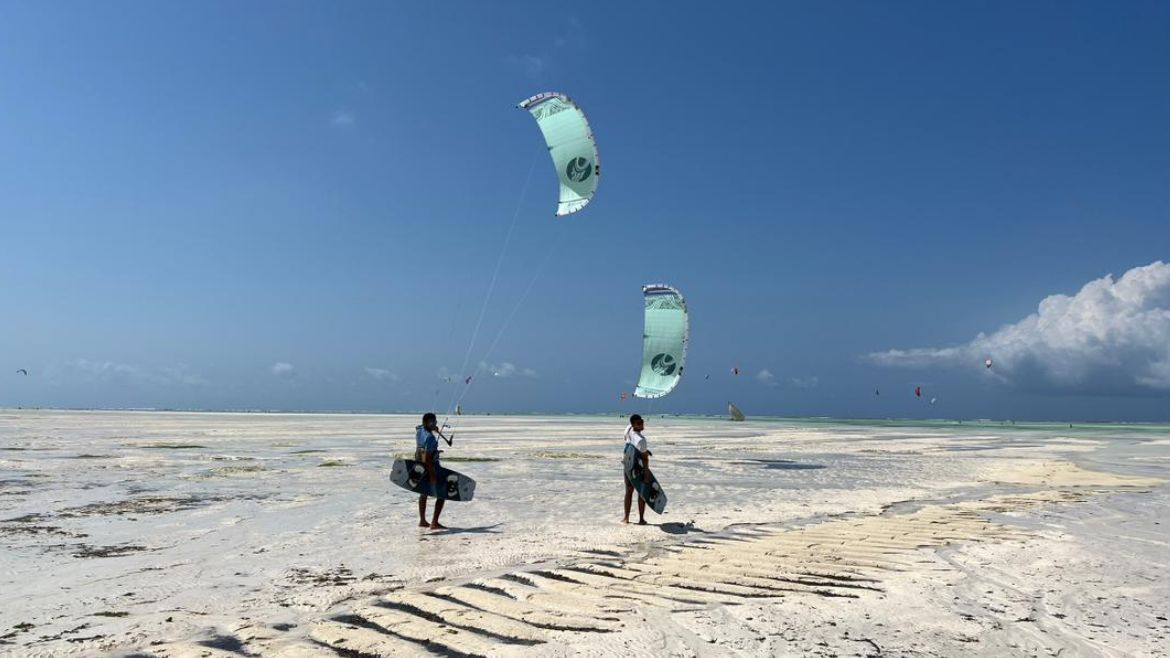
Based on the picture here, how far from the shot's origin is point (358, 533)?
12172 millimetres

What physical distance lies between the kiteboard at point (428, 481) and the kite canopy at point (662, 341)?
1294 cm

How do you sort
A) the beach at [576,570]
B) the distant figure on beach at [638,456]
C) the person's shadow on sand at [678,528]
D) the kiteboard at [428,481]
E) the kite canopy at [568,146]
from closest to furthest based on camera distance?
the beach at [576,570] < the person's shadow on sand at [678,528] < the kiteboard at [428,481] < the distant figure on beach at [638,456] < the kite canopy at [568,146]

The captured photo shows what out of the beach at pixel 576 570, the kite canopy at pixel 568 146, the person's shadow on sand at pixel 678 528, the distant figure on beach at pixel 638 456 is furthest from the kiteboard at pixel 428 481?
the kite canopy at pixel 568 146

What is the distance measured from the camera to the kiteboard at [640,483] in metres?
13.3

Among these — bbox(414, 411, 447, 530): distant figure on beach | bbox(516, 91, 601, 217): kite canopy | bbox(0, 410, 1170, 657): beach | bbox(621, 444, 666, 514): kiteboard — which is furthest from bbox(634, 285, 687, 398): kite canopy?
bbox(414, 411, 447, 530): distant figure on beach

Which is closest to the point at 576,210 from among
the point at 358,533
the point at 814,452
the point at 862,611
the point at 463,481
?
the point at 463,481

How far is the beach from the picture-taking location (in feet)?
21.7

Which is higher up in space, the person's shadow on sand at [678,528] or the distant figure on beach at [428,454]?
the distant figure on beach at [428,454]

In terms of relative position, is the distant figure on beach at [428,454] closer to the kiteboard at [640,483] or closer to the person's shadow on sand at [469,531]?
the person's shadow on sand at [469,531]

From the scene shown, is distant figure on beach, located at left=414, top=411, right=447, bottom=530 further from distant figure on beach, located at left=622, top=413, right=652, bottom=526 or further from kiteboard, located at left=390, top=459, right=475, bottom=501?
distant figure on beach, located at left=622, top=413, right=652, bottom=526

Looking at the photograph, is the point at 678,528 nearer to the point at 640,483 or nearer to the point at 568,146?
the point at 640,483

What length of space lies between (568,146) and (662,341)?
821cm

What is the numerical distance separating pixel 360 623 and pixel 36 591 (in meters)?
4.25

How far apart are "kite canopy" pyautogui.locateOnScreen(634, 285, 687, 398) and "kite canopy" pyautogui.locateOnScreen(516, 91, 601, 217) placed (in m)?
5.59
